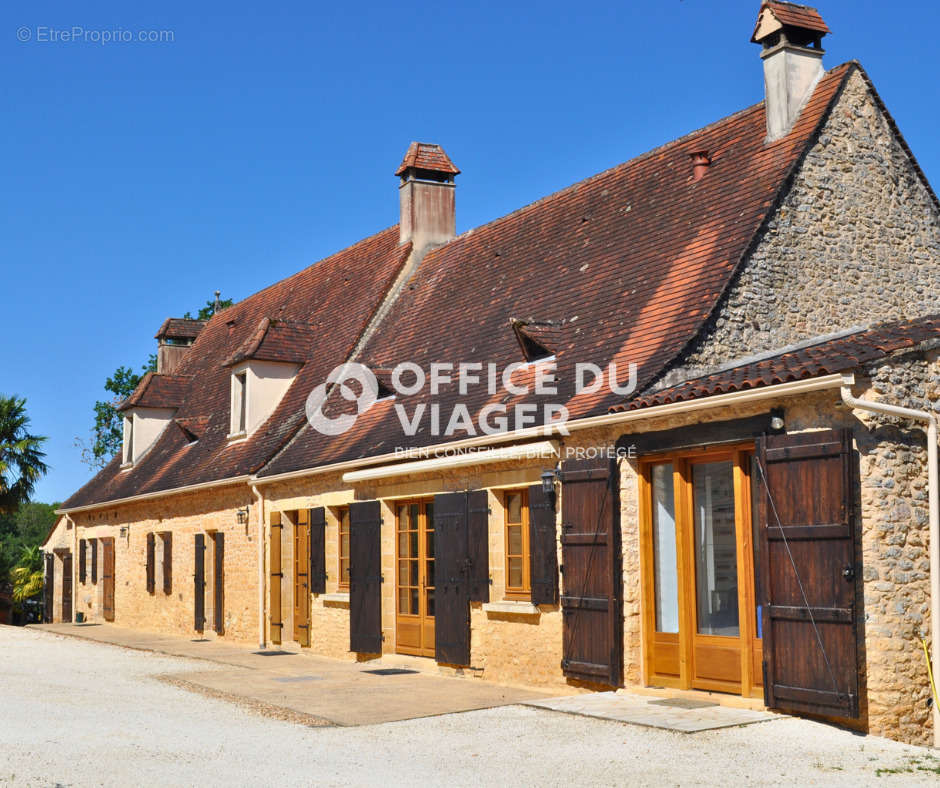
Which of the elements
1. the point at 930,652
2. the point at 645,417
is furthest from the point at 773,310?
the point at 930,652

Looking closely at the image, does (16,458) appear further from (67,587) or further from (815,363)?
(815,363)

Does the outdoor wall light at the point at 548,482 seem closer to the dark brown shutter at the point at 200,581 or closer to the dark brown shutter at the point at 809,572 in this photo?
the dark brown shutter at the point at 809,572

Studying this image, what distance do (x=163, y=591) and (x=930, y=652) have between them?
16.4m

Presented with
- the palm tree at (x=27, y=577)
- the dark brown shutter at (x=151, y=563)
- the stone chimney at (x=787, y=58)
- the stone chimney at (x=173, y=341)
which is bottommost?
the palm tree at (x=27, y=577)

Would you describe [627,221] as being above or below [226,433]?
above

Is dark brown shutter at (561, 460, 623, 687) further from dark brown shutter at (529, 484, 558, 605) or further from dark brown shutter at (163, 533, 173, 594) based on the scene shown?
dark brown shutter at (163, 533, 173, 594)

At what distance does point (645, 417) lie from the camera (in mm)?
10180

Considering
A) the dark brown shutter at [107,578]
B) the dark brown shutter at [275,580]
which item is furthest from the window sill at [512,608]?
the dark brown shutter at [107,578]

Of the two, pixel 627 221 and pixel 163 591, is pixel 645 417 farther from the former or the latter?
pixel 163 591

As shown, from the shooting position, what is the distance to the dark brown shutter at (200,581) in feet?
65.3

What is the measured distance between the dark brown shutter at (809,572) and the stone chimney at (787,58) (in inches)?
203

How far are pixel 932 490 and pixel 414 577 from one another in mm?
7048

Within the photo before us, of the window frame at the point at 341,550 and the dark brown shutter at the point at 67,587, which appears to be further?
the dark brown shutter at the point at 67,587

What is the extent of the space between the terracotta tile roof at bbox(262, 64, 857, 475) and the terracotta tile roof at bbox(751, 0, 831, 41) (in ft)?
1.81
